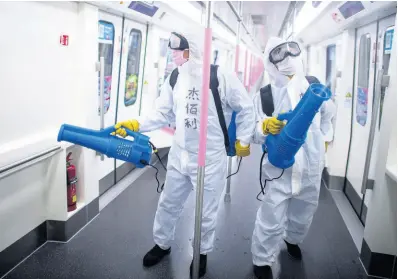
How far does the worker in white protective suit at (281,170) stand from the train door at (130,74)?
7.21 feet

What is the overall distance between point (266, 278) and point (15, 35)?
2412 millimetres

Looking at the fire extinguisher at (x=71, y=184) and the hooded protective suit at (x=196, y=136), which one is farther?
the fire extinguisher at (x=71, y=184)

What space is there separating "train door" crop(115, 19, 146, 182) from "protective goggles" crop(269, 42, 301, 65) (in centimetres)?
221

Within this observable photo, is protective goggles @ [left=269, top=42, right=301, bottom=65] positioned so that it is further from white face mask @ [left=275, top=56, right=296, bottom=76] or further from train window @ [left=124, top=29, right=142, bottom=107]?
train window @ [left=124, top=29, right=142, bottom=107]

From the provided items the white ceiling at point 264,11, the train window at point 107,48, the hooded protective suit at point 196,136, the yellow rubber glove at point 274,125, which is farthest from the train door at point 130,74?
the yellow rubber glove at point 274,125

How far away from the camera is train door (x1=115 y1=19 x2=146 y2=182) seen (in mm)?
4289

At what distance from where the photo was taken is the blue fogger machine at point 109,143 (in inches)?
94.5

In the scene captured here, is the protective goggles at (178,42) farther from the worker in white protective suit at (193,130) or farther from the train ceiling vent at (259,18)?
the train ceiling vent at (259,18)

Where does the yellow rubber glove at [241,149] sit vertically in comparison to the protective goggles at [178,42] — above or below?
below

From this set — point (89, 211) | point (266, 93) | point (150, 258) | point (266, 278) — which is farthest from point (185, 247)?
point (266, 93)

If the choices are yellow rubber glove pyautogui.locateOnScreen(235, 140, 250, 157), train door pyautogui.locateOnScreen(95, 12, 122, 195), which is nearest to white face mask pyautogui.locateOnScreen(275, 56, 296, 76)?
yellow rubber glove pyautogui.locateOnScreen(235, 140, 250, 157)

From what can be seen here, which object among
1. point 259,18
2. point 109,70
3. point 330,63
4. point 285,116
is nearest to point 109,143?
point 285,116

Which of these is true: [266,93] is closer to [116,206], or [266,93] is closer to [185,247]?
[185,247]

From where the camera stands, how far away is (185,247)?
9.87 ft
